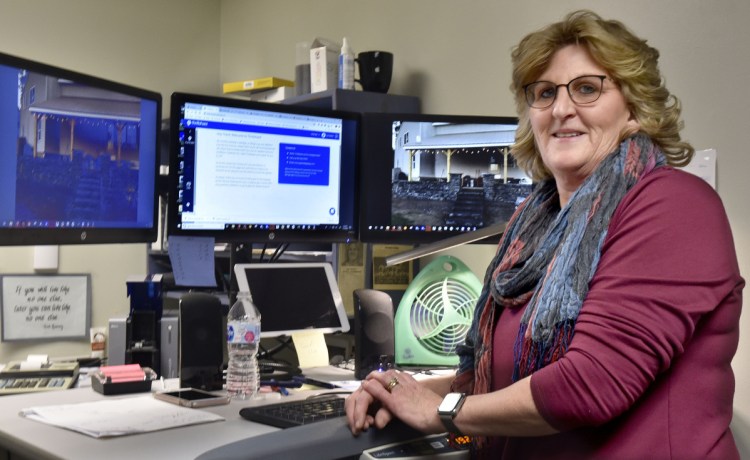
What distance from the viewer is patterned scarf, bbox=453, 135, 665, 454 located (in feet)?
3.88

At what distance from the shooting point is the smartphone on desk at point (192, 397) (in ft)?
5.44

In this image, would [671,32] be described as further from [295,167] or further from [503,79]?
[295,167]

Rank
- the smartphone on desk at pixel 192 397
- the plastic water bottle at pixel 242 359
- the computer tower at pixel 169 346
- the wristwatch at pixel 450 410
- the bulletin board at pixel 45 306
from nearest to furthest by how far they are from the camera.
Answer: the wristwatch at pixel 450 410 → the smartphone on desk at pixel 192 397 → the plastic water bottle at pixel 242 359 → the computer tower at pixel 169 346 → the bulletin board at pixel 45 306

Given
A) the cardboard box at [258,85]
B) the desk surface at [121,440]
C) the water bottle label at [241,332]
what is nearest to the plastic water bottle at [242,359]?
the water bottle label at [241,332]

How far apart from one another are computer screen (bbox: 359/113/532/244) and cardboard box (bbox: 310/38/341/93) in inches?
32.4

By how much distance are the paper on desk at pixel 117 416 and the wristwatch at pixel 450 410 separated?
1.67 feet

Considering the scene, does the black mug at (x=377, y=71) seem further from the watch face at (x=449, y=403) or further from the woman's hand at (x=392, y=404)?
the watch face at (x=449, y=403)

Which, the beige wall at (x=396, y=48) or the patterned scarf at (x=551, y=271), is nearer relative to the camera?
the patterned scarf at (x=551, y=271)

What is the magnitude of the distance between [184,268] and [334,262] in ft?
2.08

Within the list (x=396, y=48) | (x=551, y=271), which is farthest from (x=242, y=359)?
(x=396, y=48)

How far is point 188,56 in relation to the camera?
4.31 m

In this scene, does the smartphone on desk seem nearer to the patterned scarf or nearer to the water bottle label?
the water bottle label

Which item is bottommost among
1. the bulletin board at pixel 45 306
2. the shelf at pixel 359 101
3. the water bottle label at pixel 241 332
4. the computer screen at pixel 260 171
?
the bulletin board at pixel 45 306

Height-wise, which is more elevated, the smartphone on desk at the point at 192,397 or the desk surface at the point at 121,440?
the smartphone on desk at the point at 192,397
